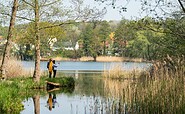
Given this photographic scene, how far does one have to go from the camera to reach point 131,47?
247ft

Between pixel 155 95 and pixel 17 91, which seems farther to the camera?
pixel 17 91

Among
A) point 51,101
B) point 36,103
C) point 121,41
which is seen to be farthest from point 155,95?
point 121,41

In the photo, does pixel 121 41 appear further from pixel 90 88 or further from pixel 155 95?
pixel 155 95

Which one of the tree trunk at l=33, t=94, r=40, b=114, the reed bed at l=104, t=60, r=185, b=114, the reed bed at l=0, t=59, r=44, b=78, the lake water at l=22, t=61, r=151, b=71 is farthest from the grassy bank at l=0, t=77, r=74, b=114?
the lake water at l=22, t=61, r=151, b=71

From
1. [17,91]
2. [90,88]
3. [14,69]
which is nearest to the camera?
[17,91]

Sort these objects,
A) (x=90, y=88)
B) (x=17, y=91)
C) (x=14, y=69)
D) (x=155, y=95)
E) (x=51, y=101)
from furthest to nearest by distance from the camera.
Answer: (x=14, y=69), (x=90, y=88), (x=51, y=101), (x=17, y=91), (x=155, y=95)

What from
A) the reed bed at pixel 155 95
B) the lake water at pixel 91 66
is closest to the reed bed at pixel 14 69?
the lake water at pixel 91 66

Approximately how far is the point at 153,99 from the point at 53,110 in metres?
6.84

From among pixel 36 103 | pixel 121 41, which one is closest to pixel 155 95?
pixel 36 103

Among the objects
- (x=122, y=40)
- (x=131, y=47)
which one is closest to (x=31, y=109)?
(x=131, y=47)

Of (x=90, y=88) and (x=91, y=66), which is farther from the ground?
(x=91, y=66)

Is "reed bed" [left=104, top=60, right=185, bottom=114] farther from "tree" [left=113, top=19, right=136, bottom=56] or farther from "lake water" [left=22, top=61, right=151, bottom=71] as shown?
"tree" [left=113, top=19, right=136, bottom=56]

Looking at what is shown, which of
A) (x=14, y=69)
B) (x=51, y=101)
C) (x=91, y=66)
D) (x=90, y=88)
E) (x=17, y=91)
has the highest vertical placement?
(x=14, y=69)

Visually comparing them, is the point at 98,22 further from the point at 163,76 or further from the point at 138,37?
the point at 138,37
